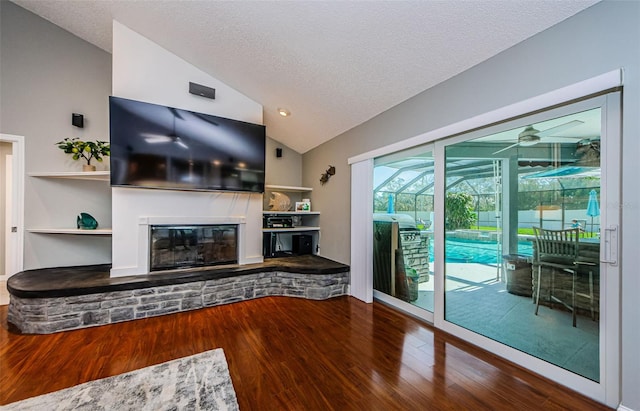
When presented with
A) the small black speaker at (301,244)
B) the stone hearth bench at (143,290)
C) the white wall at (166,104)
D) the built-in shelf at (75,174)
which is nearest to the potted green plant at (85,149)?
the built-in shelf at (75,174)

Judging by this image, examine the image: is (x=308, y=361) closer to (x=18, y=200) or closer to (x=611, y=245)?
(x=611, y=245)

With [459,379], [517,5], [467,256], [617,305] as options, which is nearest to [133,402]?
[459,379]

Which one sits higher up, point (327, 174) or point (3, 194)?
point (327, 174)

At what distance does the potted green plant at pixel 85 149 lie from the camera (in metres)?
3.35

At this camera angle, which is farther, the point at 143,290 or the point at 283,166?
the point at 283,166

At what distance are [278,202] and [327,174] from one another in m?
1.04

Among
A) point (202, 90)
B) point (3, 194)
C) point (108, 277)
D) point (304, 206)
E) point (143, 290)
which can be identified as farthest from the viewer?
point (304, 206)

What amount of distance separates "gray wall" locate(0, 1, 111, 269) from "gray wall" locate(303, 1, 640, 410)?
4362mm

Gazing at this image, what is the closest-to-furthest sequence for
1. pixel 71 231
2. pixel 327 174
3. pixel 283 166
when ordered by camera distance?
1. pixel 71 231
2. pixel 327 174
3. pixel 283 166

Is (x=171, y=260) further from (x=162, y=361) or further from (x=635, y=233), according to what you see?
(x=635, y=233)

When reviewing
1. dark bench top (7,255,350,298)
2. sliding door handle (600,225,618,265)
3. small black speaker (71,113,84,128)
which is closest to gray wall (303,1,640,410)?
sliding door handle (600,225,618,265)

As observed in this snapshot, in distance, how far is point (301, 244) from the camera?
458cm

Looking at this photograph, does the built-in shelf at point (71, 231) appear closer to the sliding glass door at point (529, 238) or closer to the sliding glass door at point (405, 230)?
the sliding glass door at point (405, 230)

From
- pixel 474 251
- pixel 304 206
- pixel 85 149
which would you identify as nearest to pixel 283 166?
pixel 304 206
